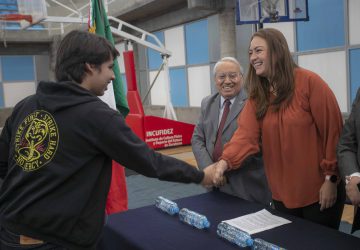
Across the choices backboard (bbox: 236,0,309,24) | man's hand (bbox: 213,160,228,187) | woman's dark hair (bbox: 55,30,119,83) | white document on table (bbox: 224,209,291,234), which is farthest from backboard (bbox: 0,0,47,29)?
white document on table (bbox: 224,209,291,234)

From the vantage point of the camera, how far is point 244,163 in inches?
85.1

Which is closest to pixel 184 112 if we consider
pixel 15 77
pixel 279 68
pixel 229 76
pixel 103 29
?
pixel 103 29

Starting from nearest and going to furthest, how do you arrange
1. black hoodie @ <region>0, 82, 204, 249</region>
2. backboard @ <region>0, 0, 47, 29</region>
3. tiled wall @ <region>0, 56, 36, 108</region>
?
black hoodie @ <region>0, 82, 204, 249</region> < backboard @ <region>0, 0, 47, 29</region> < tiled wall @ <region>0, 56, 36, 108</region>

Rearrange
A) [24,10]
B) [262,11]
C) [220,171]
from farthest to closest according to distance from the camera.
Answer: [24,10]
[262,11]
[220,171]

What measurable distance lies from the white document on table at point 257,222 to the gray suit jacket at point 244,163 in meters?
0.44

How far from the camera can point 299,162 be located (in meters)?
1.77

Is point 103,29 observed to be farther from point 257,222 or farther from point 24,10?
point 24,10

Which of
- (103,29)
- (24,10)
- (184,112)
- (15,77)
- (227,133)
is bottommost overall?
(184,112)

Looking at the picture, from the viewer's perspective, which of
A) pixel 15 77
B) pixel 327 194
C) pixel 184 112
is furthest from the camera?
pixel 15 77

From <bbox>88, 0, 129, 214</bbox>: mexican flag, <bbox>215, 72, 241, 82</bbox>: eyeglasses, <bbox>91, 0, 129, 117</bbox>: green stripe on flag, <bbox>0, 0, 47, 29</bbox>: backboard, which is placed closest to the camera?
<bbox>215, 72, 241, 82</bbox>: eyeglasses

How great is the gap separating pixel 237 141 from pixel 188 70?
23.3 feet

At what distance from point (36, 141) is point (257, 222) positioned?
0.90 meters

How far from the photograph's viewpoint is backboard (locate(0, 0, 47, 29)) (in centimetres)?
635

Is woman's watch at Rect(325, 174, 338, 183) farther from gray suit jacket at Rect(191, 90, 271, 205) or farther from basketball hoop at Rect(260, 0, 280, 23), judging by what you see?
basketball hoop at Rect(260, 0, 280, 23)
